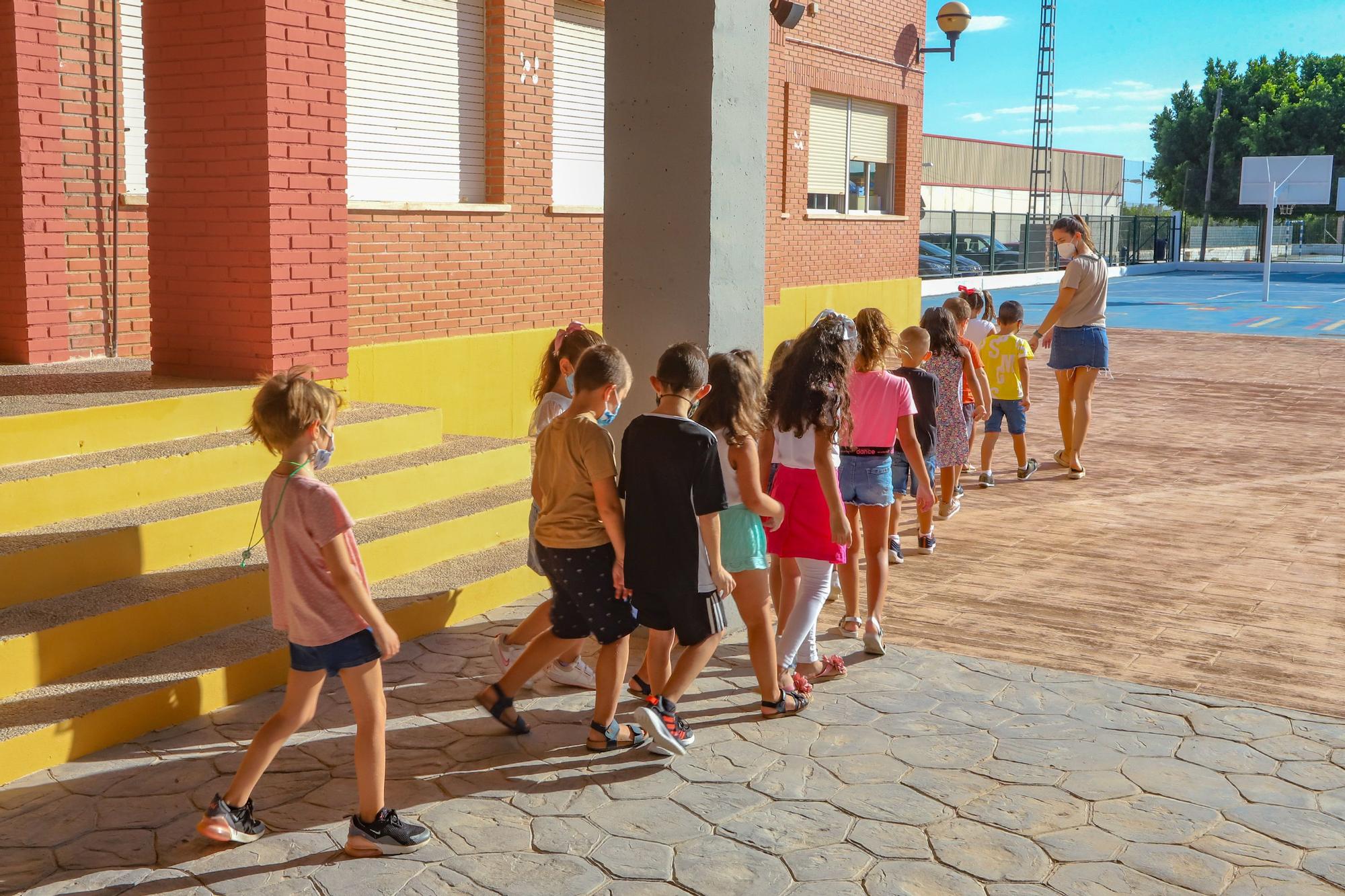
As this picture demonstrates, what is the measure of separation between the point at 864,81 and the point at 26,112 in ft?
49.2

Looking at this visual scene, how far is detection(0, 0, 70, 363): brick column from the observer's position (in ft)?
26.1

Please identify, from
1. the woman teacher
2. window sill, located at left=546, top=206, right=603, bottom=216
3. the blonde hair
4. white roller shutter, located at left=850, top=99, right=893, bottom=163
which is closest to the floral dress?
the woman teacher

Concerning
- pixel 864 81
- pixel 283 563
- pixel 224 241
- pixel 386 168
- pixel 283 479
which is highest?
pixel 864 81

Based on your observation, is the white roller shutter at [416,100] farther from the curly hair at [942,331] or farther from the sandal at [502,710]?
the sandal at [502,710]

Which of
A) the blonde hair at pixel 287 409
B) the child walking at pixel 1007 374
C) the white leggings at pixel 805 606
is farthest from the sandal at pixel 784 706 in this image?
the child walking at pixel 1007 374

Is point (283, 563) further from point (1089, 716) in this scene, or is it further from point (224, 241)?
point (224, 241)

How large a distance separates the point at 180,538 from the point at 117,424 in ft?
3.32

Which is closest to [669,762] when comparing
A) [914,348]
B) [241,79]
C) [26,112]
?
[914,348]

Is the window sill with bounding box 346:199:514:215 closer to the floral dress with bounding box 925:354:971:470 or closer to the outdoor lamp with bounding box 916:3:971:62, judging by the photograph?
the floral dress with bounding box 925:354:971:470

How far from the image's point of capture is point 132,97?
858 cm

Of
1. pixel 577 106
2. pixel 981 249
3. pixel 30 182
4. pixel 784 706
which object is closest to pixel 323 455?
pixel 784 706

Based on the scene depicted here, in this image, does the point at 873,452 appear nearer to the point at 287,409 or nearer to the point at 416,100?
the point at 287,409

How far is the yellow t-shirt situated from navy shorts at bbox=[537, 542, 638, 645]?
5.69 meters

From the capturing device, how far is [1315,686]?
228 inches
